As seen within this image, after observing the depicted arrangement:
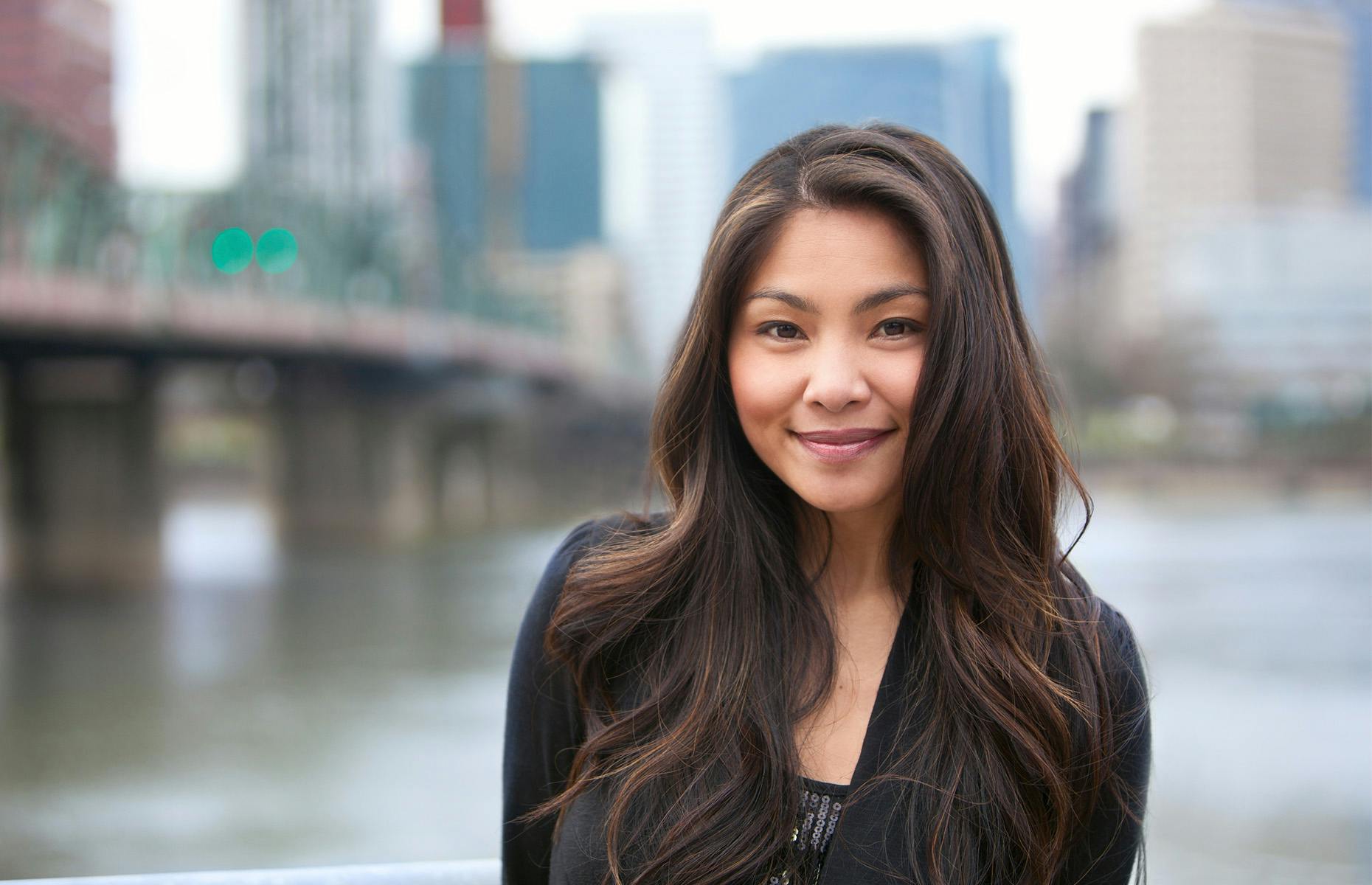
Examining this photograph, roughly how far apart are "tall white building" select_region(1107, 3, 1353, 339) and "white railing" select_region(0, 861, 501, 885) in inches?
2076

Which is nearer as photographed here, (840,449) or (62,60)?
(840,449)

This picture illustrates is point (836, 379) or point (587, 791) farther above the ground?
point (836, 379)

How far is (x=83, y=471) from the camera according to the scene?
81.5 feet

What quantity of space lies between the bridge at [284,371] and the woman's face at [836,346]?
1691 centimetres

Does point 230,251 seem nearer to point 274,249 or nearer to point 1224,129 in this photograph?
point 274,249

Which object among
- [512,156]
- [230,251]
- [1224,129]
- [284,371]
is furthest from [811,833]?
[512,156]

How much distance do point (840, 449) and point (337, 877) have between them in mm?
818

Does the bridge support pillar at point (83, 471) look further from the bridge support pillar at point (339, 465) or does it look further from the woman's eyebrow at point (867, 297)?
the woman's eyebrow at point (867, 297)

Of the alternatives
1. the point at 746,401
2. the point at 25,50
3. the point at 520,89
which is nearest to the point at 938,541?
the point at 746,401

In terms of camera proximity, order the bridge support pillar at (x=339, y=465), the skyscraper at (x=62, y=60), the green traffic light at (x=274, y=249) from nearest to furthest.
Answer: the green traffic light at (x=274, y=249) < the skyscraper at (x=62, y=60) < the bridge support pillar at (x=339, y=465)

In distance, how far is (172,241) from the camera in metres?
21.6

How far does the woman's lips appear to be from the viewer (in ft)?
5.23

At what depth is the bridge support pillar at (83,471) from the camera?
24.2 m

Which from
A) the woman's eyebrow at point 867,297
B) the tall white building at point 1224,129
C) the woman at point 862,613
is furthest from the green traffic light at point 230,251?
the tall white building at point 1224,129
